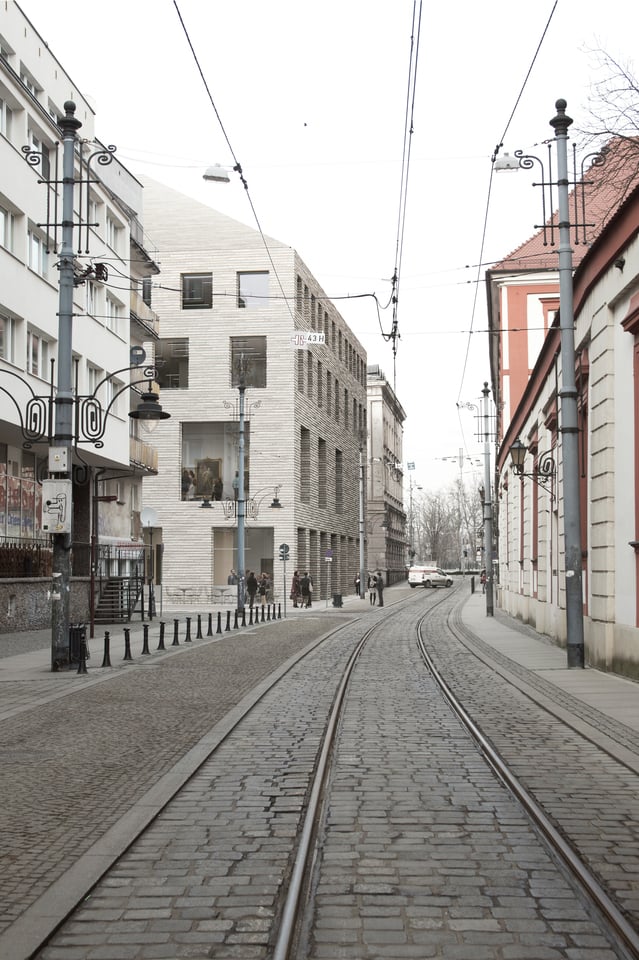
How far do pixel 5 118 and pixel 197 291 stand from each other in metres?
24.1

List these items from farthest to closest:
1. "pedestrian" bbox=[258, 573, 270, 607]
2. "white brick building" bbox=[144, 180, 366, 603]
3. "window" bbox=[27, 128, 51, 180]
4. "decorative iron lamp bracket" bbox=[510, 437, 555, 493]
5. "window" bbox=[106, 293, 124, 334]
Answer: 1. "white brick building" bbox=[144, 180, 366, 603]
2. "pedestrian" bbox=[258, 573, 270, 607]
3. "window" bbox=[106, 293, 124, 334]
4. "window" bbox=[27, 128, 51, 180]
5. "decorative iron lamp bracket" bbox=[510, 437, 555, 493]

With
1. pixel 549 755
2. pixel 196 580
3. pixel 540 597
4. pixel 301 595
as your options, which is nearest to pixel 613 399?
pixel 549 755

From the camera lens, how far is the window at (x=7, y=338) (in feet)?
84.1

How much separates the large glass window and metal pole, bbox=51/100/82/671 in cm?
3324

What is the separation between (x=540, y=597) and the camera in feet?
85.5

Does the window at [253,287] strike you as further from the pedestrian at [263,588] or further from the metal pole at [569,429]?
the metal pole at [569,429]

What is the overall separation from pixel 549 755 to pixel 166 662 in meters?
10.6

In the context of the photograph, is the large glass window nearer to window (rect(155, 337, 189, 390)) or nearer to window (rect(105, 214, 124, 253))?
window (rect(155, 337, 189, 390))

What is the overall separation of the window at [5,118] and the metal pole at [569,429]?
15.1 meters

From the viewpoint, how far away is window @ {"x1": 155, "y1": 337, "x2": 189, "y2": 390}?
1977 inches

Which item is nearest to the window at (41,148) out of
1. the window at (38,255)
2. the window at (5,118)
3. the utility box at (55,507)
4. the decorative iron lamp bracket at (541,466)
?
the window at (5,118)

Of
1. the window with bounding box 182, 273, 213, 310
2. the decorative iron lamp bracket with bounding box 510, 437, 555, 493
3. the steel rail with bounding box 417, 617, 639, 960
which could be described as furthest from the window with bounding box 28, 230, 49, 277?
the window with bounding box 182, 273, 213, 310

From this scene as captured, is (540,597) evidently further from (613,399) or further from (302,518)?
(302,518)

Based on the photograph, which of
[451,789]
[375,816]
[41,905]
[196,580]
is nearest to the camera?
[41,905]
